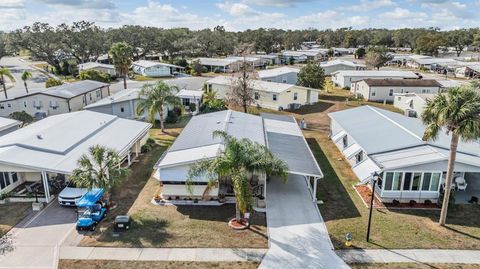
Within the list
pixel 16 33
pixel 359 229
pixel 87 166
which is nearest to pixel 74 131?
pixel 87 166

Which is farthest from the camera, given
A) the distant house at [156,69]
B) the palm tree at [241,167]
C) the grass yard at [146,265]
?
the distant house at [156,69]

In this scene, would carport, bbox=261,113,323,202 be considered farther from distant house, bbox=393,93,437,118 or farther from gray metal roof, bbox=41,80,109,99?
gray metal roof, bbox=41,80,109,99

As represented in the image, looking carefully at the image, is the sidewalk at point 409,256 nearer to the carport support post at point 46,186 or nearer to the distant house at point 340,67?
the carport support post at point 46,186

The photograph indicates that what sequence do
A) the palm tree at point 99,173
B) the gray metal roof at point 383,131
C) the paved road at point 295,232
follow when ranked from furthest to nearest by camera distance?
1. the gray metal roof at point 383,131
2. the palm tree at point 99,173
3. the paved road at point 295,232

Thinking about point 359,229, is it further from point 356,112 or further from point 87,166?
point 356,112

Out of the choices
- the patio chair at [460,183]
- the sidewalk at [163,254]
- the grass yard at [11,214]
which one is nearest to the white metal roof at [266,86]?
the patio chair at [460,183]

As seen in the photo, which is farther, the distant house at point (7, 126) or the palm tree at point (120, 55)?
the palm tree at point (120, 55)
